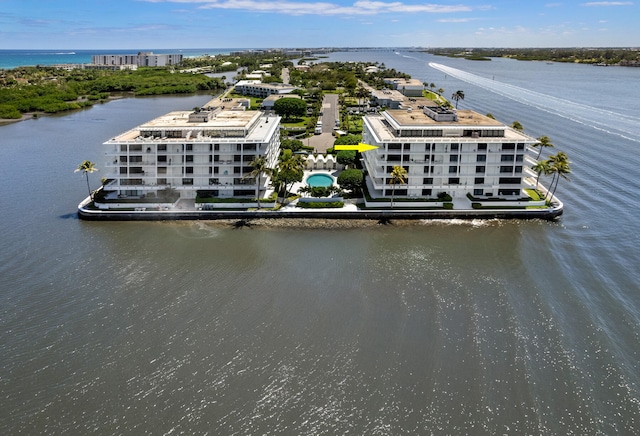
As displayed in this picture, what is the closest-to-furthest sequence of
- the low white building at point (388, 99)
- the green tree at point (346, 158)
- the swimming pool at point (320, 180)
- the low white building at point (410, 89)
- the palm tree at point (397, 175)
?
1. the palm tree at point (397, 175)
2. the swimming pool at point (320, 180)
3. the green tree at point (346, 158)
4. the low white building at point (388, 99)
5. the low white building at point (410, 89)

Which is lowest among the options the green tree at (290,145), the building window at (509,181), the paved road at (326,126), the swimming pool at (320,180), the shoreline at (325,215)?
the shoreline at (325,215)

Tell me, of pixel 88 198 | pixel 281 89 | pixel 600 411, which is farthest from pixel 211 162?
pixel 281 89

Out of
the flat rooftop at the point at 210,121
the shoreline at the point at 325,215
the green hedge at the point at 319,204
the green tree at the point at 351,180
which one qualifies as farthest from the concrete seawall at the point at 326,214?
the flat rooftop at the point at 210,121

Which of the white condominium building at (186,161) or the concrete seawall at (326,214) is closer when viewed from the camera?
the concrete seawall at (326,214)

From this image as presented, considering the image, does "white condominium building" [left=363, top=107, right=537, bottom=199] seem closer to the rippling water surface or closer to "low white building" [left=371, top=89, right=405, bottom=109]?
the rippling water surface

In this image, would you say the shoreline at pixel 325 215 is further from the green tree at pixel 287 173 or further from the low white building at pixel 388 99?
the low white building at pixel 388 99

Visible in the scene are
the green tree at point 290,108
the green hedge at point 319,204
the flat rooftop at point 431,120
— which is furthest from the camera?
the green tree at point 290,108

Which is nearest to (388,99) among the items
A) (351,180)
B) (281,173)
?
(351,180)
